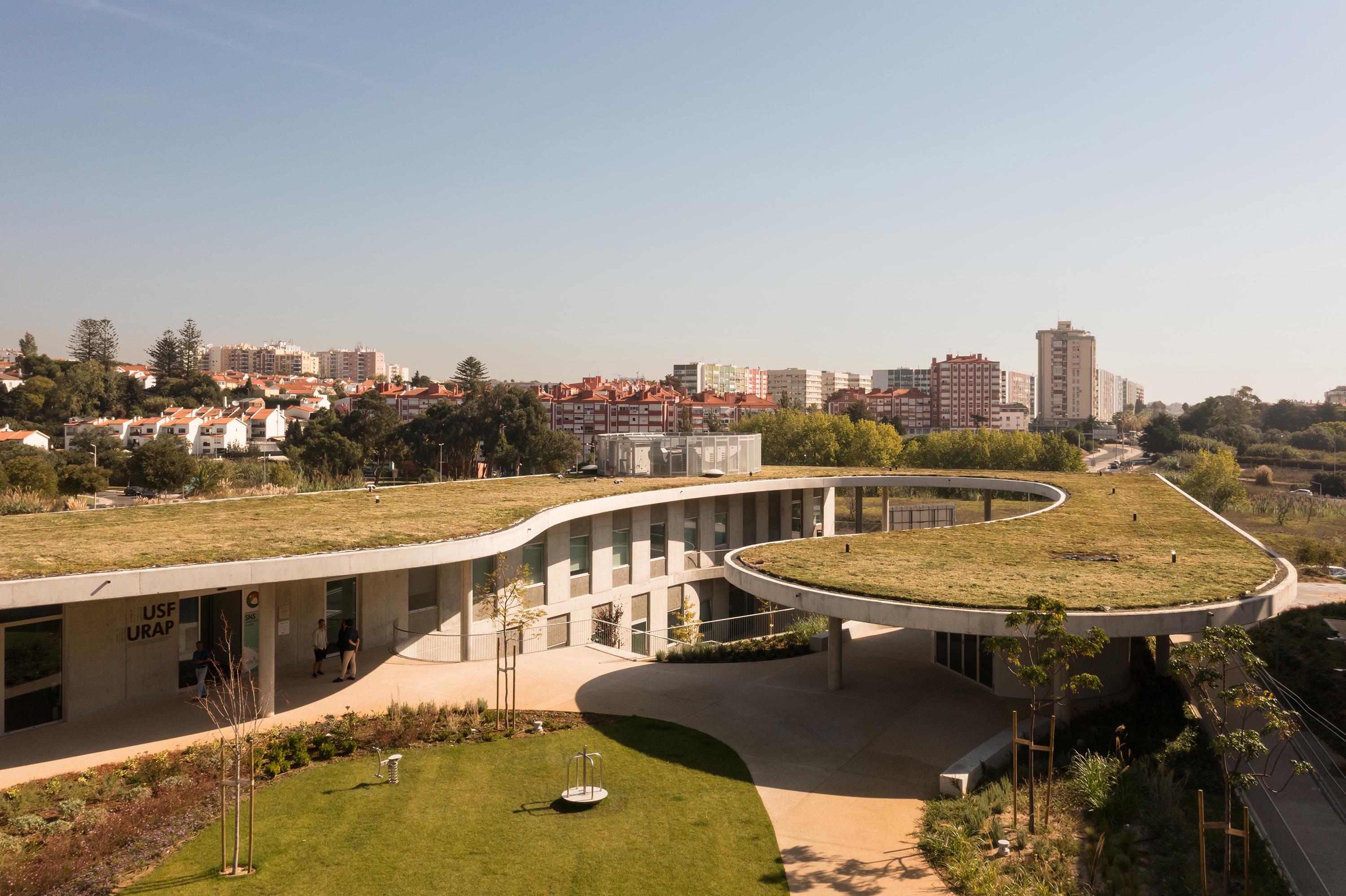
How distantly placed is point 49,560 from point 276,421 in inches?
6352

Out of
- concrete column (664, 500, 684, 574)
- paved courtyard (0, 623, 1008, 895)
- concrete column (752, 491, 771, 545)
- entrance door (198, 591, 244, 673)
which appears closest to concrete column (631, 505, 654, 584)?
concrete column (664, 500, 684, 574)

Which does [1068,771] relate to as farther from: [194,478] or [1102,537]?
[194,478]

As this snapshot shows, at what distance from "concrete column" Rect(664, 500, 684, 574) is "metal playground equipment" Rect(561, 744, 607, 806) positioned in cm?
1718

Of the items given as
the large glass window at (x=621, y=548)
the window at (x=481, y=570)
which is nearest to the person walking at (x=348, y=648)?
the window at (x=481, y=570)

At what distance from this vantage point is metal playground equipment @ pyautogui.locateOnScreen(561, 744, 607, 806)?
42.4ft

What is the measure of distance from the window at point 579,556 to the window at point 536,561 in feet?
4.72

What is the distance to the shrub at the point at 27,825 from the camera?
11648 mm

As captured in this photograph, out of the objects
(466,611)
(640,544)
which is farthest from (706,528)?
(466,611)

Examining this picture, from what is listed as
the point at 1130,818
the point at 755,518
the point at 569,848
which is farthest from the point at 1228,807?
the point at 755,518

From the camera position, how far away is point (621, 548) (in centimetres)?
3012

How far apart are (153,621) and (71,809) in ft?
21.6

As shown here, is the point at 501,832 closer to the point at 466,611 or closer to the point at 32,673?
the point at 466,611

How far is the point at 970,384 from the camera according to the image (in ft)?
653

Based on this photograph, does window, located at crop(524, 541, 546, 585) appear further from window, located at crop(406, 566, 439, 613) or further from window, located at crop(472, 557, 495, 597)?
window, located at crop(406, 566, 439, 613)
